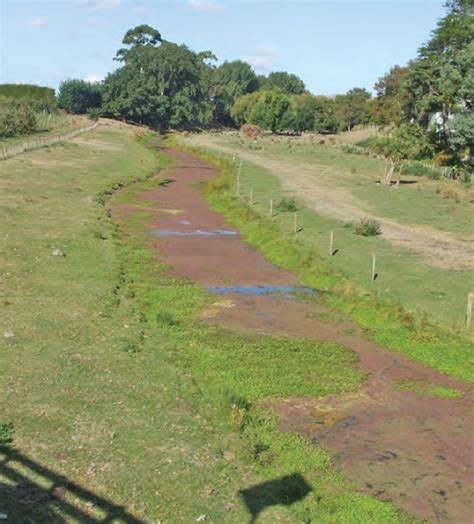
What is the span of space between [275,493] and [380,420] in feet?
15.3

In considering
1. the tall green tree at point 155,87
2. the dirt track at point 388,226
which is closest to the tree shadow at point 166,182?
the dirt track at point 388,226

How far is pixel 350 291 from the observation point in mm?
26281

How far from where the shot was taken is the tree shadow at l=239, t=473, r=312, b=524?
11.9 meters

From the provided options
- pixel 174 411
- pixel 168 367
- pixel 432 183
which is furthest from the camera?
pixel 432 183

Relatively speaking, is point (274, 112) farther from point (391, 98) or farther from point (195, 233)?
point (195, 233)

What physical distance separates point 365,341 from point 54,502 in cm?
1299

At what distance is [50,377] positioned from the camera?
1603 cm

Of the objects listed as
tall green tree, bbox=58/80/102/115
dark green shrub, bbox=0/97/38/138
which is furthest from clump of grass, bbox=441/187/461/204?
tall green tree, bbox=58/80/102/115

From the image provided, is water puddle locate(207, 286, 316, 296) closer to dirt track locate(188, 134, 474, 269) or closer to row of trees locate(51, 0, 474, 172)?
dirt track locate(188, 134, 474, 269)

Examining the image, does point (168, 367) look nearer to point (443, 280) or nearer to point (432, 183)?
point (443, 280)

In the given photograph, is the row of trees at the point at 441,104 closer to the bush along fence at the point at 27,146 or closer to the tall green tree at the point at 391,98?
the tall green tree at the point at 391,98

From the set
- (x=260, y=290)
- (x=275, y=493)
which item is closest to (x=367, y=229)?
(x=260, y=290)

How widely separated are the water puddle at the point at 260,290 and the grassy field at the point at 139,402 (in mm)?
1124

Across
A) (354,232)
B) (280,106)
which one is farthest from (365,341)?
(280,106)
